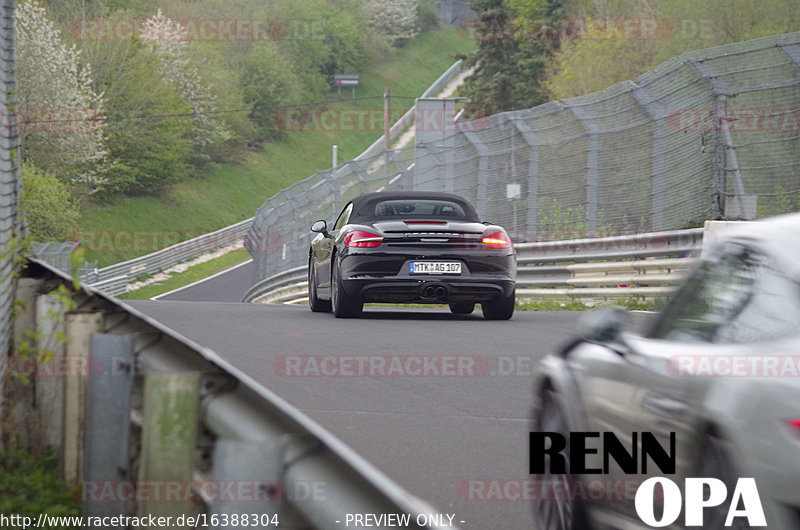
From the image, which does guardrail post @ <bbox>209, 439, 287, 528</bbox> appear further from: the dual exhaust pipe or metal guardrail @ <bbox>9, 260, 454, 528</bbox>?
the dual exhaust pipe

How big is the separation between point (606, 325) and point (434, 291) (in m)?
9.12

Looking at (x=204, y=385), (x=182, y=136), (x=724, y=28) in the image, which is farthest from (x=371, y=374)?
(x=182, y=136)

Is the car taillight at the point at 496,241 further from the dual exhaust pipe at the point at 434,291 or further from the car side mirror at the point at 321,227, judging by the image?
the car side mirror at the point at 321,227

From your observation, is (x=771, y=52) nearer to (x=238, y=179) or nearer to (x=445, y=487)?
(x=445, y=487)

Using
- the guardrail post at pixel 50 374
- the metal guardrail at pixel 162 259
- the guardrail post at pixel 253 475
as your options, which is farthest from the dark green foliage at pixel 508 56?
the guardrail post at pixel 253 475

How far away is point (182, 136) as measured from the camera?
259 ft

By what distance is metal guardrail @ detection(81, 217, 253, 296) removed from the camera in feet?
172

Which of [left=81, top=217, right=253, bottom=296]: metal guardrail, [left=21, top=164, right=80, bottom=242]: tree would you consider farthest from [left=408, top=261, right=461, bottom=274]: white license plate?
[left=21, top=164, right=80, bottom=242]: tree

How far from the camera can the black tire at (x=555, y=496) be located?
3980 mm

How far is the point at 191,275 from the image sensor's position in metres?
59.8

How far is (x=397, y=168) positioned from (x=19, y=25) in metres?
42.9

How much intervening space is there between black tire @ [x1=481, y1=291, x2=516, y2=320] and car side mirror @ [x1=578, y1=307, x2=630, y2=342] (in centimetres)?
946


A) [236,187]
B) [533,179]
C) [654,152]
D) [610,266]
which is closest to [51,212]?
[236,187]

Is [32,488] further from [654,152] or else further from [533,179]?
[533,179]
